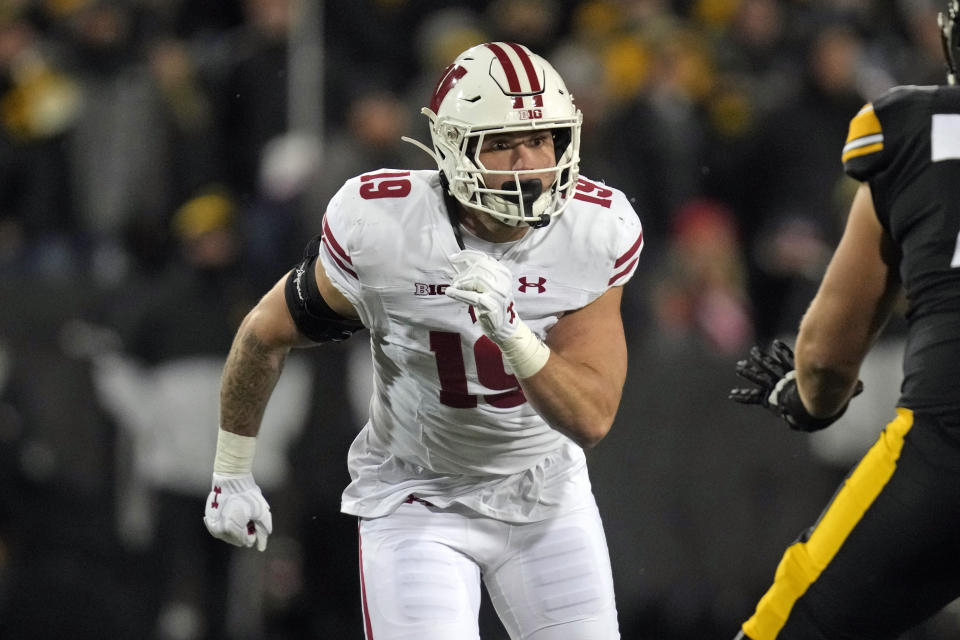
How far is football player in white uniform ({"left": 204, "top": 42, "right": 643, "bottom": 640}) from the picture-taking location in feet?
11.0

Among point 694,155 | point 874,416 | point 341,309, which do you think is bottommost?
point 874,416

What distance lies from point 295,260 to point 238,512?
9.55ft

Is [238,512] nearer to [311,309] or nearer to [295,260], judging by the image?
[311,309]

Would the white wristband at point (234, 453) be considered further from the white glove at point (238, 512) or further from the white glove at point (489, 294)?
the white glove at point (489, 294)

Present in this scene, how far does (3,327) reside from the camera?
6.48m

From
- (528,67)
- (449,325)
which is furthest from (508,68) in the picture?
(449,325)

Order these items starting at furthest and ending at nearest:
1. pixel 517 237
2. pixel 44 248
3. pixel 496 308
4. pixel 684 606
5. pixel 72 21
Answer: pixel 72 21 < pixel 44 248 < pixel 684 606 < pixel 517 237 < pixel 496 308

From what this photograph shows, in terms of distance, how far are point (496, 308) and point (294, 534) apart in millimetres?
3624

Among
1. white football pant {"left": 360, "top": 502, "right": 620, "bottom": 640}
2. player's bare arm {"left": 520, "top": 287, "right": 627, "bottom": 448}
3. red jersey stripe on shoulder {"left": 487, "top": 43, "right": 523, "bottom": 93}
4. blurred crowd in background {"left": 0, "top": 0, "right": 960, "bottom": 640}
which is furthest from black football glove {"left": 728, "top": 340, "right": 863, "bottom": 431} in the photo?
blurred crowd in background {"left": 0, "top": 0, "right": 960, "bottom": 640}

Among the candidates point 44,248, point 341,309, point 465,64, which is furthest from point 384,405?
point 44,248

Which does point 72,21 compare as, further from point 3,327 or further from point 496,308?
point 496,308

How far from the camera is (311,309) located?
3.53 m

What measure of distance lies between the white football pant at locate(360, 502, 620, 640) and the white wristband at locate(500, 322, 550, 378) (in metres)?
0.54

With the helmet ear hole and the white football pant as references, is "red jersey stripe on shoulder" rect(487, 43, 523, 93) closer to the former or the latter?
the helmet ear hole
